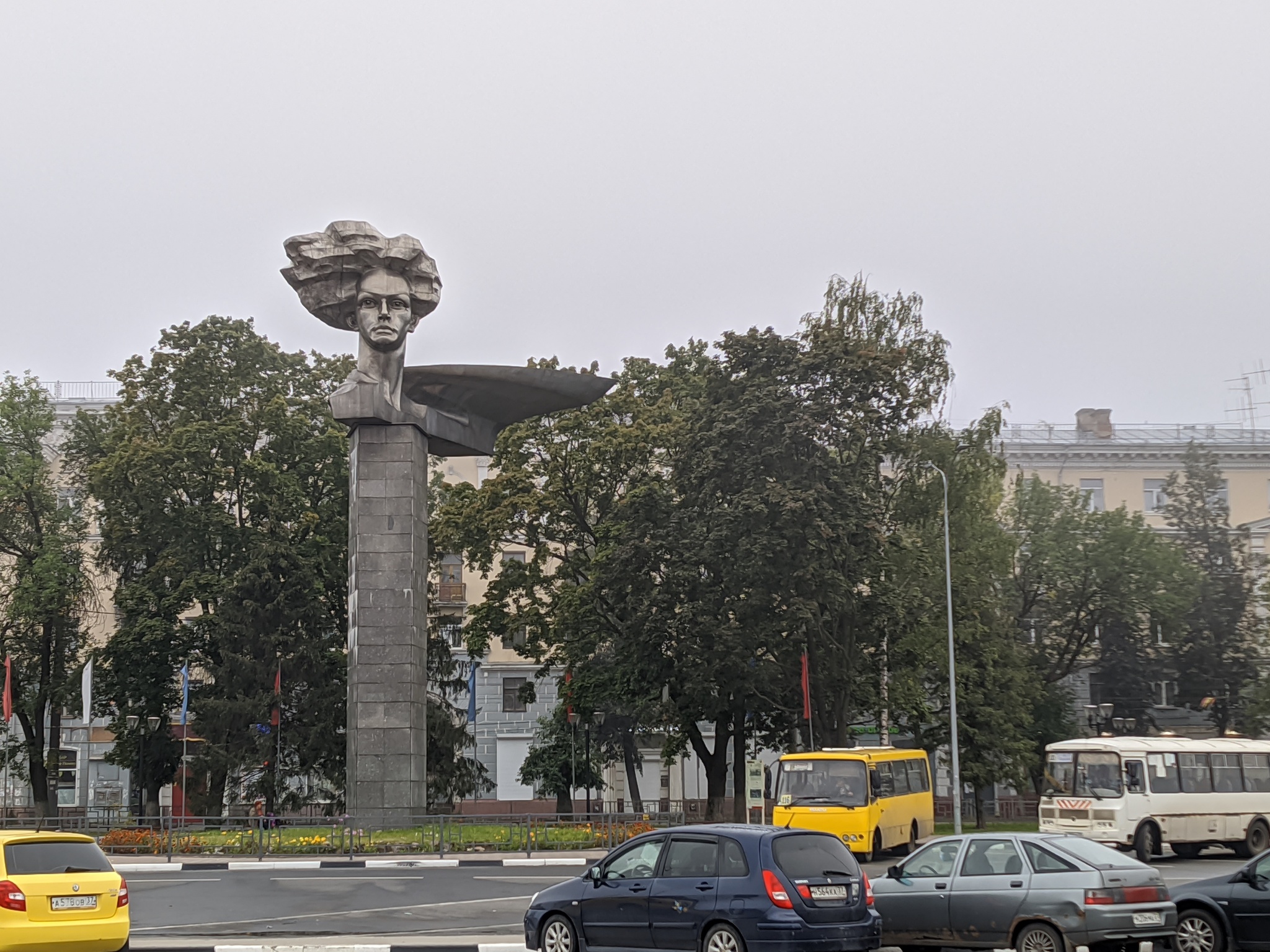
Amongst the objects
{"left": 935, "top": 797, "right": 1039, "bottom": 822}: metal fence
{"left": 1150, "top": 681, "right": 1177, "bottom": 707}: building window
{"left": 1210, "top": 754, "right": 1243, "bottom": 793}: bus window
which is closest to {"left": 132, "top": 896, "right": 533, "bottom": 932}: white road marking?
{"left": 1210, "top": 754, "right": 1243, "bottom": 793}: bus window

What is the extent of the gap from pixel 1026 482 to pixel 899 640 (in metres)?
19.1

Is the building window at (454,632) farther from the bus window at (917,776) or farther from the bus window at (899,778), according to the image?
the bus window at (899,778)

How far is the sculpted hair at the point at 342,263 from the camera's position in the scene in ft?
118

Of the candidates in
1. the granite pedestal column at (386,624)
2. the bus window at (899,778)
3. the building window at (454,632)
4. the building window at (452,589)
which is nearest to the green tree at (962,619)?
the bus window at (899,778)

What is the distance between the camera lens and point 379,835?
32969 mm

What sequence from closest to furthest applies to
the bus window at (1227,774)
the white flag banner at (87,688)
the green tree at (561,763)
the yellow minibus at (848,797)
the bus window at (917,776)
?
the yellow minibus at (848,797) → the bus window at (1227,774) → the bus window at (917,776) → the white flag banner at (87,688) → the green tree at (561,763)

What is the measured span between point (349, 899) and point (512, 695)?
44849 millimetres

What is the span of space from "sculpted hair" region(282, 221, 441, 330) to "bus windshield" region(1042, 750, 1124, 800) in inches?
745

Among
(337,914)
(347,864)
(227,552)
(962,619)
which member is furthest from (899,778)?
Answer: (227,552)

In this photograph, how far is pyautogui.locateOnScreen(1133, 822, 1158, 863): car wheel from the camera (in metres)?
30.0

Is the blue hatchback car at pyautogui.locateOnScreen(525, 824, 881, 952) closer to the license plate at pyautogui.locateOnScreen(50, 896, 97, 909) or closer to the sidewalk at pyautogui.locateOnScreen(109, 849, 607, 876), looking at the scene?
the license plate at pyautogui.locateOnScreen(50, 896, 97, 909)

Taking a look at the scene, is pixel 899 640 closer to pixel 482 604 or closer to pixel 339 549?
pixel 482 604

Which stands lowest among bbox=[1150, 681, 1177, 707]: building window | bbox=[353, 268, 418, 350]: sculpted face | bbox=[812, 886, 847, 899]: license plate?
bbox=[812, 886, 847, 899]: license plate

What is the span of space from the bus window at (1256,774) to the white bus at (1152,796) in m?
0.11
